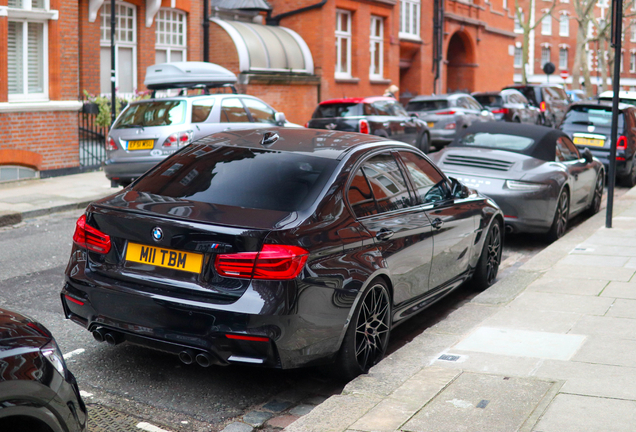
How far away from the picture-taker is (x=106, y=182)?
14562 mm

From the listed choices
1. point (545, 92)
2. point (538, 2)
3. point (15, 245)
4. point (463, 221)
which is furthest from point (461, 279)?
point (538, 2)

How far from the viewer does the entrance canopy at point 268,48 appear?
73.5 feet

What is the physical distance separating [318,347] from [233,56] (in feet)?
61.4

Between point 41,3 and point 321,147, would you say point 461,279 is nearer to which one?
point 321,147

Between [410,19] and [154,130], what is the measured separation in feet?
72.3

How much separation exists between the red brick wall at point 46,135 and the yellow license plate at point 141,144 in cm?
335

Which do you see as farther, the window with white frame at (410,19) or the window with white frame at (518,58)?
the window with white frame at (518,58)

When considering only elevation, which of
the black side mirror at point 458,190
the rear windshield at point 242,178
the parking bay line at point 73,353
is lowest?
the parking bay line at point 73,353

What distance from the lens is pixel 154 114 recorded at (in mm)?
12766

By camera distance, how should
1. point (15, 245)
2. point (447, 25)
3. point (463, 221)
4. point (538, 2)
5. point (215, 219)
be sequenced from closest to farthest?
point (215, 219) < point (463, 221) < point (15, 245) < point (447, 25) < point (538, 2)

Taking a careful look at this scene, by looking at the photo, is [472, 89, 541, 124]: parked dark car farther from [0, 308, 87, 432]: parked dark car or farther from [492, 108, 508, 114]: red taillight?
[0, 308, 87, 432]: parked dark car

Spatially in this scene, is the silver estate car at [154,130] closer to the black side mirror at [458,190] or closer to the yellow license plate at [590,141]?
the black side mirror at [458,190]

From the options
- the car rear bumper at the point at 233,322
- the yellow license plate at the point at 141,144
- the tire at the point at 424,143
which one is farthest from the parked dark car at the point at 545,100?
the car rear bumper at the point at 233,322

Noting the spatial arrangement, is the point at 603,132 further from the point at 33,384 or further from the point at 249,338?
the point at 33,384
